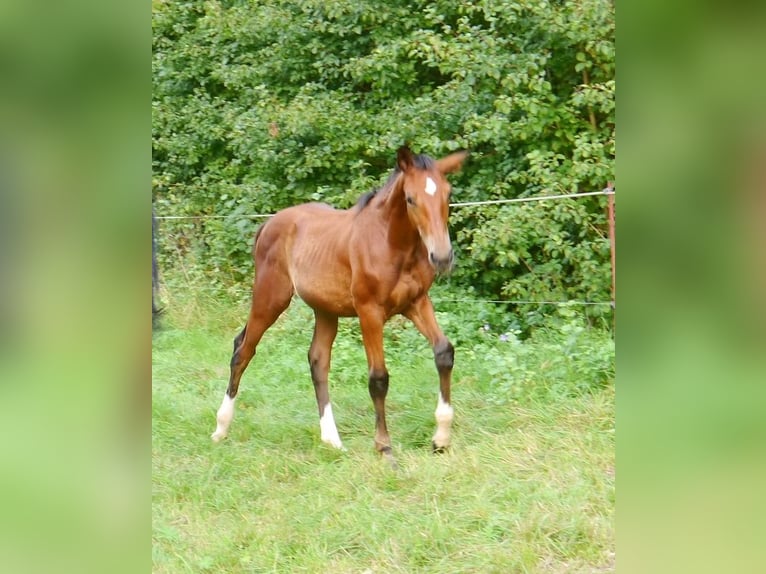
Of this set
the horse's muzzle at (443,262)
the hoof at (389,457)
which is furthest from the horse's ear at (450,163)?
the hoof at (389,457)

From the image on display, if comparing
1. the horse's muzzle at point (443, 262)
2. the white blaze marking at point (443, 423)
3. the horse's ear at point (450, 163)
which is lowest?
the white blaze marking at point (443, 423)

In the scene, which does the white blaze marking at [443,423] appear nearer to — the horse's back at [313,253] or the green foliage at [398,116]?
the horse's back at [313,253]

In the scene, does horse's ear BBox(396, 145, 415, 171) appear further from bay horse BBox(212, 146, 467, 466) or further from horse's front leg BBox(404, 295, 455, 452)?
horse's front leg BBox(404, 295, 455, 452)

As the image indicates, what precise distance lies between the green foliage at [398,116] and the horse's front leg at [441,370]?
2.19 meters

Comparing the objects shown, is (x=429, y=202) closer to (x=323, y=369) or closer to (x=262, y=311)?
(x=323, y=369)

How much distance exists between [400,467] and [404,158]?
1495 millimetres

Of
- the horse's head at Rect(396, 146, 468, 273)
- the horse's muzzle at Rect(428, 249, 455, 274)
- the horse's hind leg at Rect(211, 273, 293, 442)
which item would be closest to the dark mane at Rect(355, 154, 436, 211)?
the horse's head at Rect(396, 146, 468, 273)

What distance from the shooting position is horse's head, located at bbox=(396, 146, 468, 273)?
3199mm

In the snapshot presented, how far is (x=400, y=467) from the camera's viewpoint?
3.36 m

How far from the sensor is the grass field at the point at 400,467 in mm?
2535

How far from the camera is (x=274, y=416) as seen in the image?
436 cm

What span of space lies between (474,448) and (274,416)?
1.47 metres
